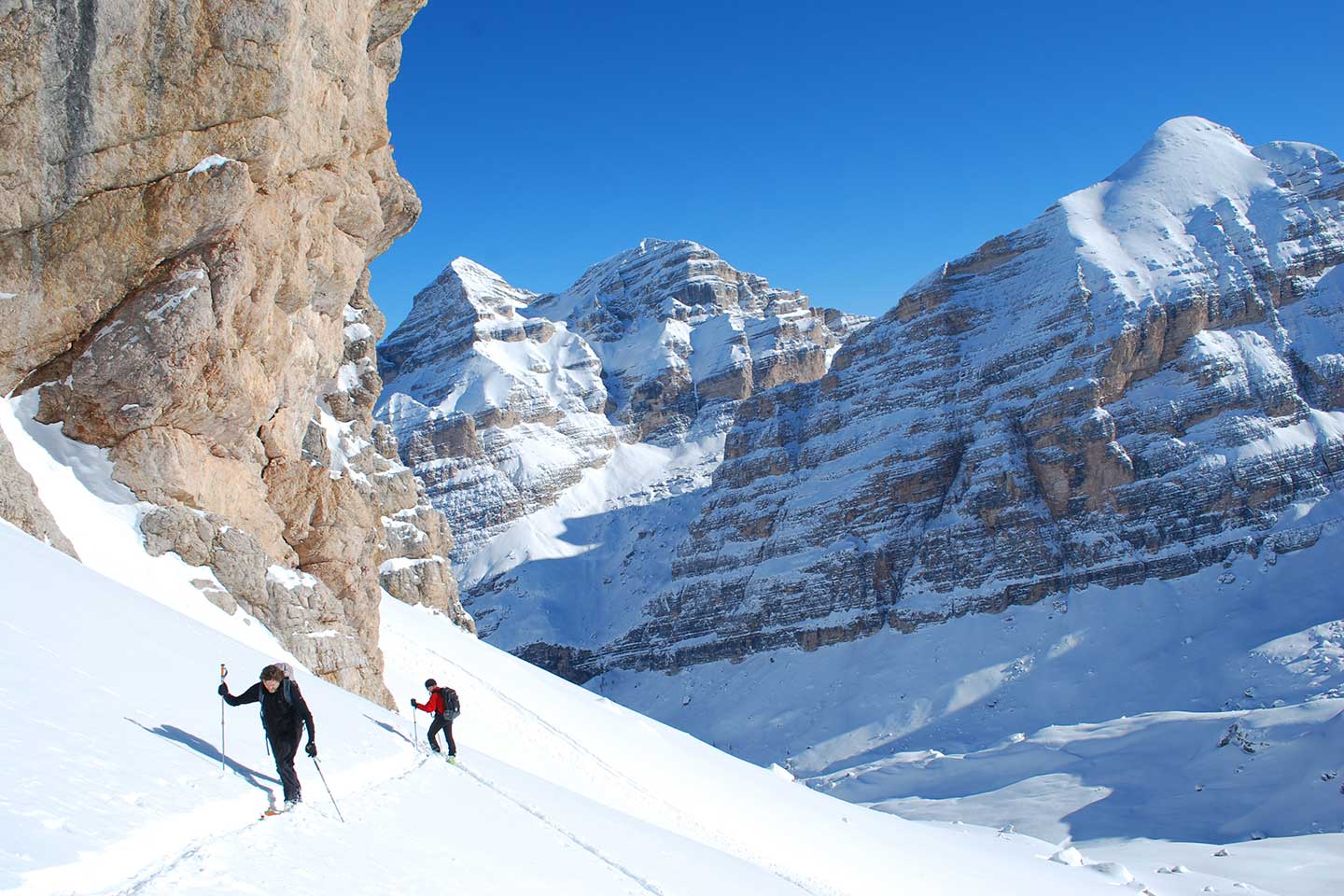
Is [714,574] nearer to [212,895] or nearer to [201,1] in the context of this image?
[201,1]

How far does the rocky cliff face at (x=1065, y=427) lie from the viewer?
110 meters

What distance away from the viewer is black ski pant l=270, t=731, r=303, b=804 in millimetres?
9625

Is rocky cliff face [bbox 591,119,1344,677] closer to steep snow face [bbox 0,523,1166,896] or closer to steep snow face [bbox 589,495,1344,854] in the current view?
steep snow face [bbox 589,495,1344,854]

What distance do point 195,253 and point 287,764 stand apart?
14.1 metres

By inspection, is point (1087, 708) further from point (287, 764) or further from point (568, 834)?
point (287, 764)

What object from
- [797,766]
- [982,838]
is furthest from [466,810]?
[797,766]

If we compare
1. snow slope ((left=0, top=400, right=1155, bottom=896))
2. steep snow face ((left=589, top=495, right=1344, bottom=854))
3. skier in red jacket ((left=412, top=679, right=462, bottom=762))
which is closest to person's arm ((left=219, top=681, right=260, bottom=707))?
snow slope ((left=0, top=400, right=1155, bottom=896))

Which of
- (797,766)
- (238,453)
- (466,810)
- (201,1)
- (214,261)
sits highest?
(201,1)

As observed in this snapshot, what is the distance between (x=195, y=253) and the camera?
20797 mm

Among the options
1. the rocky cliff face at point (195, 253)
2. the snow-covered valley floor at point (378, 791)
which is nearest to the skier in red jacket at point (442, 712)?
the snow-covered valley floor at point (378, 791)

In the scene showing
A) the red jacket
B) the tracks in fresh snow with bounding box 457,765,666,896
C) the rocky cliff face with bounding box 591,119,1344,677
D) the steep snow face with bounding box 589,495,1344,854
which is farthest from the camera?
the rocky cliff face with bounding box 591,119,1344,677

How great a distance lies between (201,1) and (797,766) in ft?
291

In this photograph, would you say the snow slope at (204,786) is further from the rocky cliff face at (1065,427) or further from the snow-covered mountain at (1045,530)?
the rocky cliff face at (1065,427)

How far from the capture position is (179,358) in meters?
20.4
